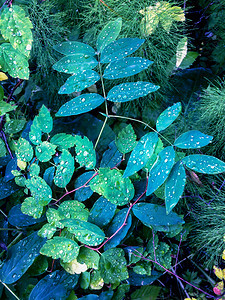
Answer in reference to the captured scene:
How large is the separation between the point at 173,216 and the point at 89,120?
1.72 feet

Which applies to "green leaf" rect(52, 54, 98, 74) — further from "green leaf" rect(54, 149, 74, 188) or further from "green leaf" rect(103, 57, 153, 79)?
"green leaf" rect(54, 149, 74, 188)

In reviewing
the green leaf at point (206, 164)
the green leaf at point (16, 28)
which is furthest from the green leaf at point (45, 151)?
the green leaf at point (206, 164)

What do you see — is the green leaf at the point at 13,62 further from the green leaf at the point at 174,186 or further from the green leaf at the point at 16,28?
the green leaf at the point at 174,186

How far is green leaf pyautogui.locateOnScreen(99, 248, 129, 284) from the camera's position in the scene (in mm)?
568

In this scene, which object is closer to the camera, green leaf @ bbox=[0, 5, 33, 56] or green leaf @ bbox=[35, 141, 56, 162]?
green leaf @ bbox=[0, 5, 33, 56]

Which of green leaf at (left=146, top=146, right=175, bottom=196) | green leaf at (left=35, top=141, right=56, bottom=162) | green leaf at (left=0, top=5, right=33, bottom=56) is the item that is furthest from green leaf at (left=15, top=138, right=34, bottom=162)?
green leaf at (left=146, top=146, right=175, bottom=196)

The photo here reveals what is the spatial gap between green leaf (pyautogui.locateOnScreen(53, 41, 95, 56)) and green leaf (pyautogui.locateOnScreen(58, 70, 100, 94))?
0.06 m

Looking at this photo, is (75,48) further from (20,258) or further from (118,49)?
(20,258)

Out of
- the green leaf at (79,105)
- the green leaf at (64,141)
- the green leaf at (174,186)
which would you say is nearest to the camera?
the green leaf at (174,186)

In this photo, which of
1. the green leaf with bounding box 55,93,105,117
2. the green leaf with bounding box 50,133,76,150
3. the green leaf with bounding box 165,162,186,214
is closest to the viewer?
the green leaf with bounding box 165,162,186,214

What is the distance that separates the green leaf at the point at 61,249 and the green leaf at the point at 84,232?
3 cm

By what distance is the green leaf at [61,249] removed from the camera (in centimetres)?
53

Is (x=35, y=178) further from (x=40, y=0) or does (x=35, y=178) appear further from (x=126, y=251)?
(x=40, y=0)

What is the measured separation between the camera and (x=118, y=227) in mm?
599
